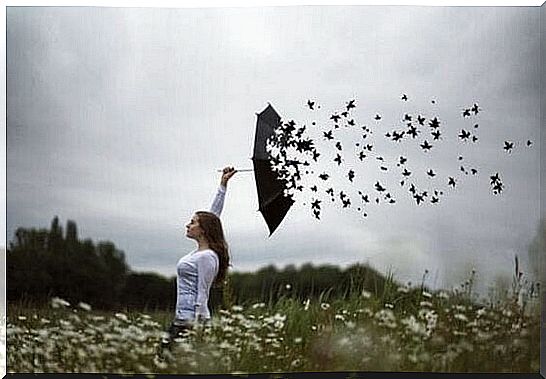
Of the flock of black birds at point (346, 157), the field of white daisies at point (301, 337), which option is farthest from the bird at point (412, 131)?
the field of white daisies at point (301, 337)

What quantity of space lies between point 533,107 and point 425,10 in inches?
32.5


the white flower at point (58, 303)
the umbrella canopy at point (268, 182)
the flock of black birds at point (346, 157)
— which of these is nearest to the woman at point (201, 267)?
the umbrella canopy at point (268, 182)

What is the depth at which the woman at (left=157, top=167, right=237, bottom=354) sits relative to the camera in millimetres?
6875

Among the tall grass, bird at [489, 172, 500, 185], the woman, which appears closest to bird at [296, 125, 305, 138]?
the woman

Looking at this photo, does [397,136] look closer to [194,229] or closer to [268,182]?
[268,182]

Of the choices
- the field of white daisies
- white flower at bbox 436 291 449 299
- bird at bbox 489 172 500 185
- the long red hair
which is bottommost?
the field of white daisies

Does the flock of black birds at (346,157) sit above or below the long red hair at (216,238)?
above

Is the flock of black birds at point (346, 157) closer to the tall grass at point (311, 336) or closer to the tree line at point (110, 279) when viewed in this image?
the tree line at point (110, 279)

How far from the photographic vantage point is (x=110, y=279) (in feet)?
22.6

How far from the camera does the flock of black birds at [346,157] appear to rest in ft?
22.7

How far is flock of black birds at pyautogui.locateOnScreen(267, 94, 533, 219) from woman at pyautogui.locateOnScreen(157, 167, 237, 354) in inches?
12.8

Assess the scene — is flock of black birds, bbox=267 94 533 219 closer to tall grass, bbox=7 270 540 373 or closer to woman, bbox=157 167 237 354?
woman, bbox=157 167 237 354

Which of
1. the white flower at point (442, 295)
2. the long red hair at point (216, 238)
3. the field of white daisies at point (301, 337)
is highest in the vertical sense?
the long red hair at point (216, 238)

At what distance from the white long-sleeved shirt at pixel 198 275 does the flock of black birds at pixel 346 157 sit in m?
0.40
